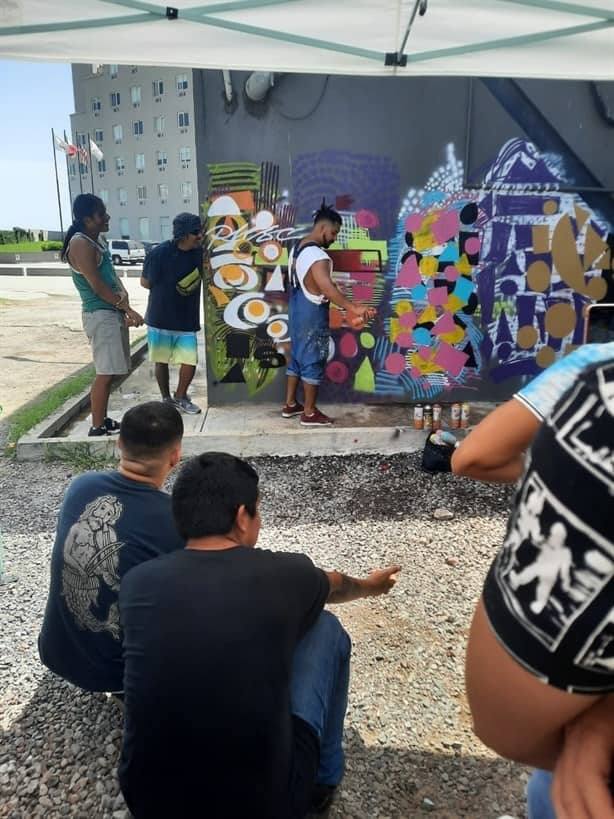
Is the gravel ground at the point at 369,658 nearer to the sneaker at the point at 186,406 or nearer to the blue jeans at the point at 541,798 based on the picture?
the blue jeans at the point at 541,798

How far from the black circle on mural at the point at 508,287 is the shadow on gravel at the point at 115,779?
4839 millimetres

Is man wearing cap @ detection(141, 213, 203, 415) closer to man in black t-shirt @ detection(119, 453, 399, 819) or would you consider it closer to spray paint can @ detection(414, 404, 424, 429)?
spray paint can @ detection(414, 404, 424, 429)

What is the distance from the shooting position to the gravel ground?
A: 215 cm

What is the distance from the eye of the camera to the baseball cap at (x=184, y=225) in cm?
564

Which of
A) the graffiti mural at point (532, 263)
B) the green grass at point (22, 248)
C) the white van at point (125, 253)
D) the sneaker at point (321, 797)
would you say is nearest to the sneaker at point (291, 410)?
the graffiti mural at point (532, 263)

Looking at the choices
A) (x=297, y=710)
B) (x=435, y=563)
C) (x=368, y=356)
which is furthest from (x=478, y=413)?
(x=297, y=710)

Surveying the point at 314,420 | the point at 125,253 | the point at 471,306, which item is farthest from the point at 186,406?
the point at 125,253

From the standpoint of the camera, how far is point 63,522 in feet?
7.20

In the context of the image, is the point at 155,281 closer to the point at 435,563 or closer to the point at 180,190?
the point at 435,563

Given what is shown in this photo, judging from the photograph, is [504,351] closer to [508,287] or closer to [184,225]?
[508,287]

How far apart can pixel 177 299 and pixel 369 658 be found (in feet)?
13.4

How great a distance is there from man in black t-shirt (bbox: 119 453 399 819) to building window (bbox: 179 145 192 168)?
56354 millimetres

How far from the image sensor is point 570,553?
0.76 m

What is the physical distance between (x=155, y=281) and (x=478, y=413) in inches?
138
